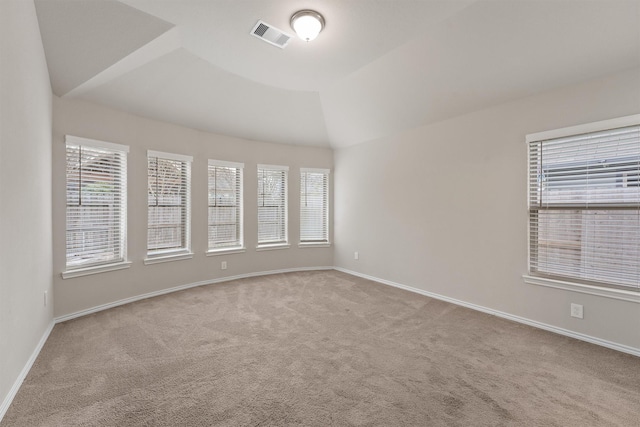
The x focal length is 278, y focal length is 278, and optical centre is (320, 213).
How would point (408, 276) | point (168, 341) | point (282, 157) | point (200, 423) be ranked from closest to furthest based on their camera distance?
point (200, 423), point (168, 341), point (408, 276), point (282, 157)

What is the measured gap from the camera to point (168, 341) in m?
2.71

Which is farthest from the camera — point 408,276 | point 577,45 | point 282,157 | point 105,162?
point 282,157

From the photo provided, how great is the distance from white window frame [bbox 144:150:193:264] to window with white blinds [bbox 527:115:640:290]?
463 cm

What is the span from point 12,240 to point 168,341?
148cm

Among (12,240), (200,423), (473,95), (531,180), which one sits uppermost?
(473,95)

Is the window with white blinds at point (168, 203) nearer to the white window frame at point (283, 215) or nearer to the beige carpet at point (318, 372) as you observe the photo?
the beige carpet at point (318, 372)

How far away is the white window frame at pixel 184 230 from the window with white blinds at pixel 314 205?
2.11 metres

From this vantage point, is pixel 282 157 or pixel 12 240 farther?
pixel 282 157

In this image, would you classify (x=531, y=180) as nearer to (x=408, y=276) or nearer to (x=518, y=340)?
(x=518, y=340)

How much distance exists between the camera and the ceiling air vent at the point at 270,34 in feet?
8.91

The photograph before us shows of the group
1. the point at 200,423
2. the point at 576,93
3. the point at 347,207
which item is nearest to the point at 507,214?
the point at 576,93

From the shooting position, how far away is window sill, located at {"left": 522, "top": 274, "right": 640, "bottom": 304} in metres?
2.51

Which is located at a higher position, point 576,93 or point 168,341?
point 576,93

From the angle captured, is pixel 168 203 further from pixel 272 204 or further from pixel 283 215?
pixel 283 215
